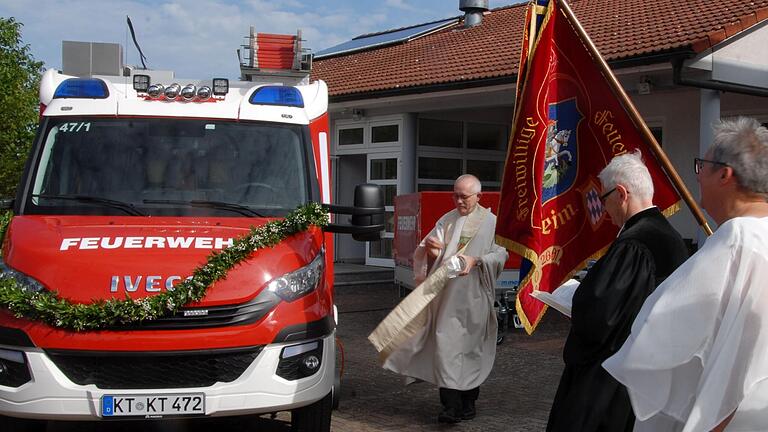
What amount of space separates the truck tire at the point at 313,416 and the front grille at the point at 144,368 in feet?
2.44

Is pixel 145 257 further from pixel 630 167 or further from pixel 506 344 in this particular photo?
pixel 506 344

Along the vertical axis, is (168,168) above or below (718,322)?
above

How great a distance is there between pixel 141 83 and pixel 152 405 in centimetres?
256

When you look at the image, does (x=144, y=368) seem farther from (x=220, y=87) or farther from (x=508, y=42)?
(x=508, y=42)

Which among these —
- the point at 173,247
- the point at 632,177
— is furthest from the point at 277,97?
the point at 632,177

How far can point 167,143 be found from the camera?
5855 mm

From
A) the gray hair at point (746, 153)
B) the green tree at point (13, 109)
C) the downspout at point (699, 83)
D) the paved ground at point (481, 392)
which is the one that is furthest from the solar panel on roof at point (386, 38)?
the gray hair at point (746, 153)

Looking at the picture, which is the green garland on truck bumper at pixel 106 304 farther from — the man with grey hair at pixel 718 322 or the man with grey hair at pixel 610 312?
the man with grey hair at pixel 718 322

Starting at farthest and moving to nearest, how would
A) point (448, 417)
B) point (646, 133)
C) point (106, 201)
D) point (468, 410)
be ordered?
point (468, 410), point (448, 417), point (106, 201), point (646, 133)

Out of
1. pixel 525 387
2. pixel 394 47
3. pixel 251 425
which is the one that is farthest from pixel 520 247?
pixel 394 47

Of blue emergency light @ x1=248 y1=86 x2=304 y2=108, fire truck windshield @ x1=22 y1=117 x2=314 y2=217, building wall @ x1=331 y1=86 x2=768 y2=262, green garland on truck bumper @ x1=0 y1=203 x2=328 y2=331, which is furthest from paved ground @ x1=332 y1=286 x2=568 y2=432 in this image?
building wall @ x1=331 y1=86 x2=768 y2=262

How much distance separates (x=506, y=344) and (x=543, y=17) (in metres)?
5.80

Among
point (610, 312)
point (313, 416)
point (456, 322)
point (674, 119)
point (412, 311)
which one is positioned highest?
point (674, 119)

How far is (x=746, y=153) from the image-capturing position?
2578 mm
